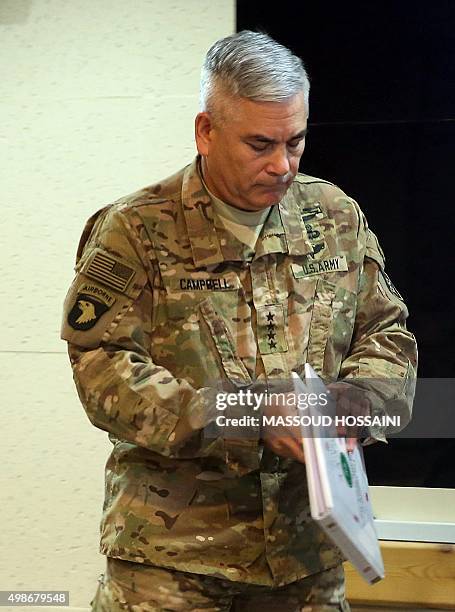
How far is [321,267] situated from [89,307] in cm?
39

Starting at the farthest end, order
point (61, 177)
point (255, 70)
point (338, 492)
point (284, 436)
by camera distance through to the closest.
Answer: point (61, 177), point (255, 70), point (284, 436), point (338, 492)

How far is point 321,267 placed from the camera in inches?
56.6

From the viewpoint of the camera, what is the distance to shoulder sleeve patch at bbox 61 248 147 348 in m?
1.32

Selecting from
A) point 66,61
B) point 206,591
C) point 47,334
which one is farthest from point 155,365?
point 66,61

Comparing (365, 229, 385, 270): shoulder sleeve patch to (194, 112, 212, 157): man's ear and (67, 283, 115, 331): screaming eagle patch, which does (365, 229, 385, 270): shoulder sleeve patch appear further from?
(67, 283, 115, 331): screaming eagle patch

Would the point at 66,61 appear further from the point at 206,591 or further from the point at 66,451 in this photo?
the point at 206,591

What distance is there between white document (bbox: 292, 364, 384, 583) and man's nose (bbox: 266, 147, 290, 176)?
323 mm

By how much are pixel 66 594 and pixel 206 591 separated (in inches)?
39.5

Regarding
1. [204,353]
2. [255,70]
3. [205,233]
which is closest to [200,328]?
[204,353]

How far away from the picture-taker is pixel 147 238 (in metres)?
1.38

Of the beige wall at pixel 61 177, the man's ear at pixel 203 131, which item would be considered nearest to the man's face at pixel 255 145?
the man's ear at pixel 203 131

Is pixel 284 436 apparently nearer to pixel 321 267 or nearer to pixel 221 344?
pixel 221 344

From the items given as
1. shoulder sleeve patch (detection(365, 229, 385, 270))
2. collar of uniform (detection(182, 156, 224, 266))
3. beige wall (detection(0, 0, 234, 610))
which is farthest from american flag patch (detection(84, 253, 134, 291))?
beige wall (detection(0, 0, 234, 610))

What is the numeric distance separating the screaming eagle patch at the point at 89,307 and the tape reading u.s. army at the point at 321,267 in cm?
31
